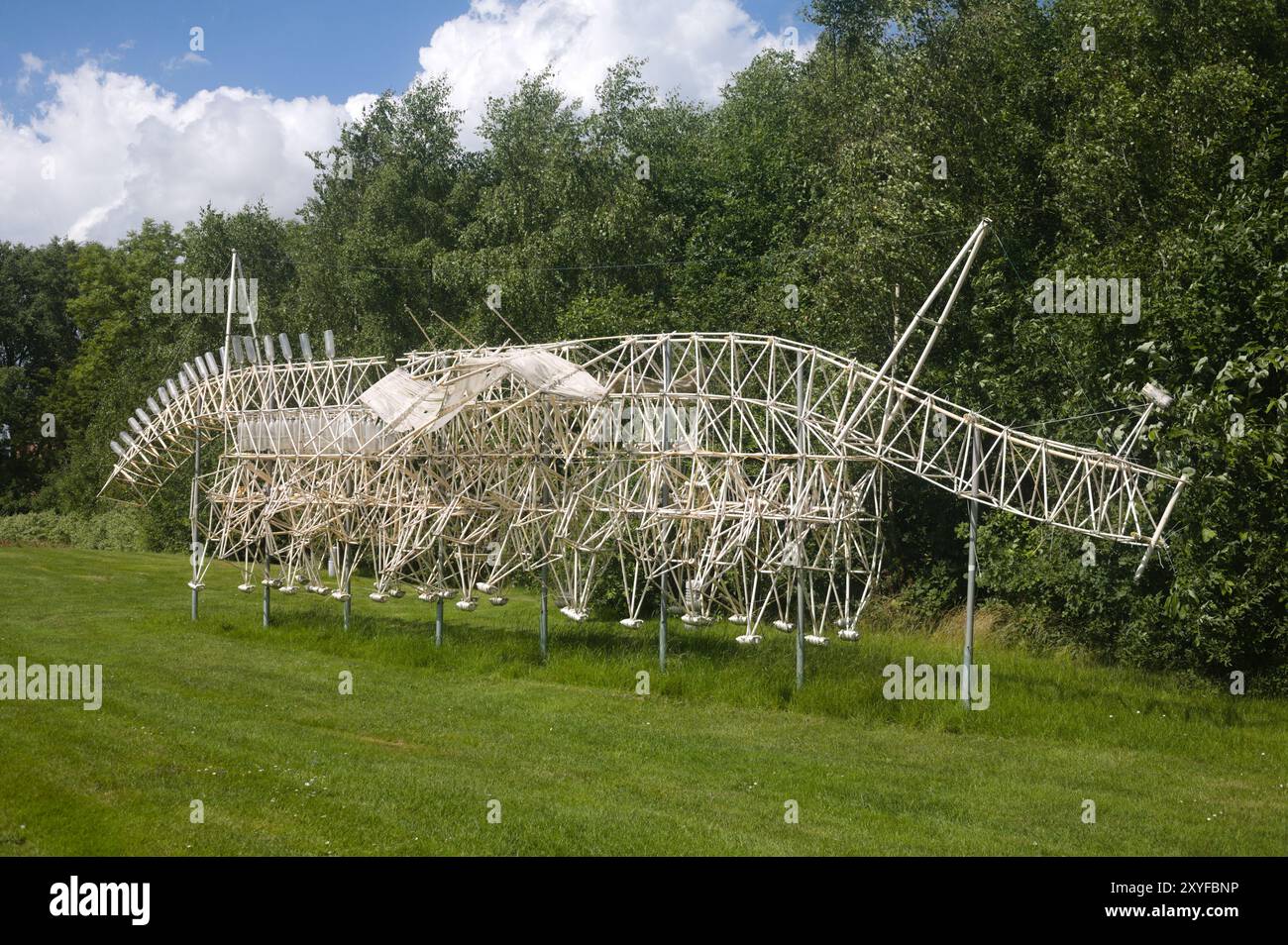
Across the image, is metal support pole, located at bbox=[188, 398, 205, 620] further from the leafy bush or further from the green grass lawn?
the leafy bush

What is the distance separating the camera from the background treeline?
57.1 feet

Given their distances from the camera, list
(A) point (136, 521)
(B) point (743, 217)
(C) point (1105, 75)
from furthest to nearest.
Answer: (A) point (136, 521)
(B) point (743, 217)
(C) point (1105, 75)

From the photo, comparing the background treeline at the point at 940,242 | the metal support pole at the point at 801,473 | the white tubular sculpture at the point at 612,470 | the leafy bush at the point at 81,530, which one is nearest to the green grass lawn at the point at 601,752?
the metal support pole at the point at 801,473

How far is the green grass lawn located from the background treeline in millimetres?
3033

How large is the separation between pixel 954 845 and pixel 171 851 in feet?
22.6

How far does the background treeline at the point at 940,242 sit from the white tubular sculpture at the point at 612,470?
1807mm

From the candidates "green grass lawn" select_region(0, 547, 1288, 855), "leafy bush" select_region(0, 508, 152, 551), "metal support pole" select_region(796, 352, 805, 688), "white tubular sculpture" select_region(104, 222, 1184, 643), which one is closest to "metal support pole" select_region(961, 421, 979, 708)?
"white tubular sculpture" select_region(104, 222, 1184, 643)

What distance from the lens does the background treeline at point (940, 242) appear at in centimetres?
1739

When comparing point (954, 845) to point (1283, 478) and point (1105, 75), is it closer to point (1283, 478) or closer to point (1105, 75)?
point (1283, 478)

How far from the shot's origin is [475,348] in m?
19.6

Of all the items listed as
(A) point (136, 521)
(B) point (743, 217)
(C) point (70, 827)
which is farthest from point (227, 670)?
(A) point (136, 521)

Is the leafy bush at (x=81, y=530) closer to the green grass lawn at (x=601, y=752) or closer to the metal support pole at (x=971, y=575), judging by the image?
the green grass lawn at (x=601, y=752)
